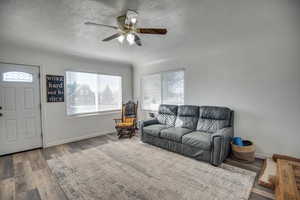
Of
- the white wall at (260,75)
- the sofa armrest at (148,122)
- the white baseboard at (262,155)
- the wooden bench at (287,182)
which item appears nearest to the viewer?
the wooden bench at (287,182)

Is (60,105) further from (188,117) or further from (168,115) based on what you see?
(188,117)

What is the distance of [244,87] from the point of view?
314 centimetres

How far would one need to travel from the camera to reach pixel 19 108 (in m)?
3.38

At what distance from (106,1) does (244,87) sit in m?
3.10

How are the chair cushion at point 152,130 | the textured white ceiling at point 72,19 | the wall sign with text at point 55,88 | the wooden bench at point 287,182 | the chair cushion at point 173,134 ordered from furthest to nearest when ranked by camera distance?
the wall sign with text at point 55,88 → the chair cushion at point 152,130 → the chair cushion at point 173,134 → the textured white ceiling at point 72,19 → the wooden bench at point 287,182

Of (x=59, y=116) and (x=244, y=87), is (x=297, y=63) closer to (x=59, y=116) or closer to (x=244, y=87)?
(x=244, y=87)

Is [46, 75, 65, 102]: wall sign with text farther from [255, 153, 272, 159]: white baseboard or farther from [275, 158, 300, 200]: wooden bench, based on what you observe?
[255, 153, 272, 159]: white baseboard

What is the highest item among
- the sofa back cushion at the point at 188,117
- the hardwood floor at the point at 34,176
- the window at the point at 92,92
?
the window at the point at 92,92

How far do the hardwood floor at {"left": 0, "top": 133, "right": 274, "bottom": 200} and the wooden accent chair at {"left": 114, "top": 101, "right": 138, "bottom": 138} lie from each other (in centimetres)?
107

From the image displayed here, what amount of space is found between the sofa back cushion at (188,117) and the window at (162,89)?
0.47 metres

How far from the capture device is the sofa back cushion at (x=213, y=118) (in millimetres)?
3213

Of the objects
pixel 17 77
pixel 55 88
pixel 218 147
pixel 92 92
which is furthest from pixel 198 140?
pixel 17 77

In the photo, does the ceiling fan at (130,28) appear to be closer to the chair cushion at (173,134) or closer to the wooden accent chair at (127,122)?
the chair cushion at (173,134)

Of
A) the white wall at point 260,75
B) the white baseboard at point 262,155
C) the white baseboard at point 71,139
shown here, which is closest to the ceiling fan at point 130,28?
the white wall at point 260,75
